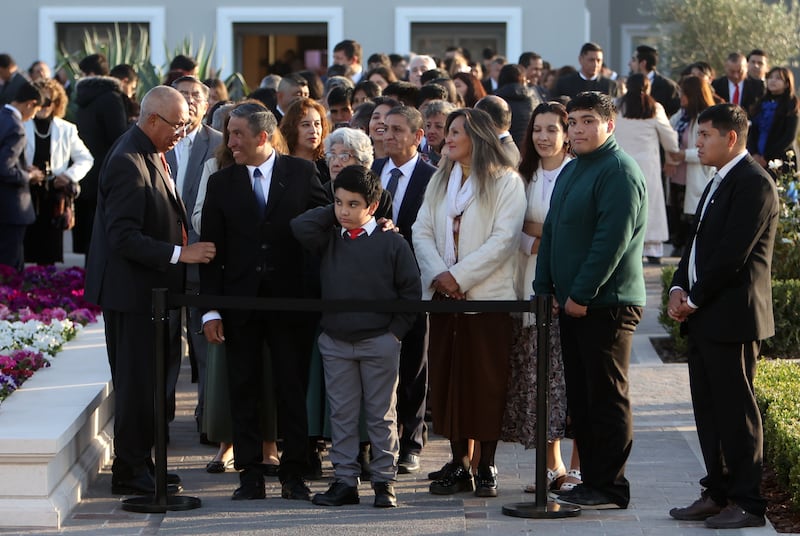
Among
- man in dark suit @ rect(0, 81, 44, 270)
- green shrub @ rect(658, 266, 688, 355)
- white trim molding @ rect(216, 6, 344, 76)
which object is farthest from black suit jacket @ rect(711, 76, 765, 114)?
man in dark suit @ rect(0, 81, 44, 270)

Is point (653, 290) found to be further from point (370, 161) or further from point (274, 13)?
point (274, 13)

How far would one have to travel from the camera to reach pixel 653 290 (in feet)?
43.5

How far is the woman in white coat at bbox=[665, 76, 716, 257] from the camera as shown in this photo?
14.1 meters

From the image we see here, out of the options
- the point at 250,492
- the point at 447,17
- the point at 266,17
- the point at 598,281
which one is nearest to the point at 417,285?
the point at 598,281

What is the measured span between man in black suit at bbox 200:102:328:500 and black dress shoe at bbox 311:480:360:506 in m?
0.14

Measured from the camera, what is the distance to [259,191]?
7.08 metres

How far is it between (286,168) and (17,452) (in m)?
1.91

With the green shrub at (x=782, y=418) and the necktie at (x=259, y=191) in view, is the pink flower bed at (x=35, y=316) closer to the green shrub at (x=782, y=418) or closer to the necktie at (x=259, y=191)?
the necktie at (x=259, y=191)

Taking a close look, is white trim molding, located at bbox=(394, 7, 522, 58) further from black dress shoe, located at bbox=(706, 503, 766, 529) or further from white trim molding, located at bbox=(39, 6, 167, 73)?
black dress shoe, located at bbox=(706, 503, 766, 529)

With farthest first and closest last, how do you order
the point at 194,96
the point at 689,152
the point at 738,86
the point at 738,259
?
the point at 738,86, the point at 689,152, the point at 194,96, the point at 738,259

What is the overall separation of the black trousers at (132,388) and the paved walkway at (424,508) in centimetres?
24

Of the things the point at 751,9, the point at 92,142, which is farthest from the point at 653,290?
the point at 751,9

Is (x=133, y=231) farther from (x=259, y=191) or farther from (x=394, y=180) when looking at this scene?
(x=394, y=180)

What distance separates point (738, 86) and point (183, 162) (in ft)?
32.5
